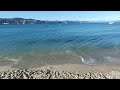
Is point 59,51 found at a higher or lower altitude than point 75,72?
lower

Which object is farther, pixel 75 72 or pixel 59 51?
pixel 59 51

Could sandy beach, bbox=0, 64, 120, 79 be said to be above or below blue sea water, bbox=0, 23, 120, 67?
above

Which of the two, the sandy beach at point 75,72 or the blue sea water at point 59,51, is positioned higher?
the sandy beach at point 75,72

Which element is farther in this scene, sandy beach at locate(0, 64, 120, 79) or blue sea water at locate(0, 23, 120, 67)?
blue sea water at locate(0, 23, 120, 67)

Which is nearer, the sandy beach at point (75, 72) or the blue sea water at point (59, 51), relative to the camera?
the sandy beach at point (75, 72)

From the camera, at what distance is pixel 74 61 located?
855 cm
